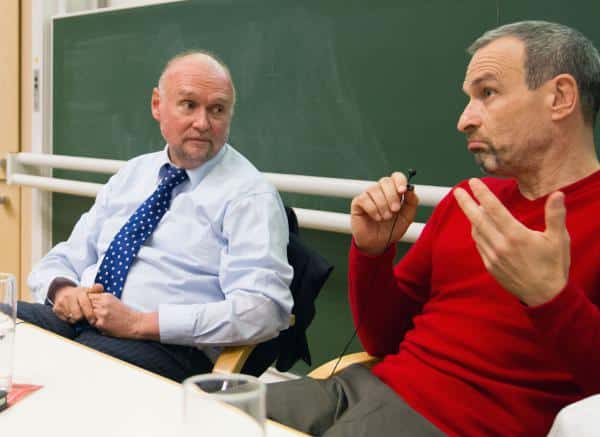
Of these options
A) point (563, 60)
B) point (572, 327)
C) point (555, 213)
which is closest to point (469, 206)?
point (555, 213)

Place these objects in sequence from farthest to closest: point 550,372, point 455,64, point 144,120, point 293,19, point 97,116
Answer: point 97,116, point 144,120, point 293,19, point 455,64, point 550,372

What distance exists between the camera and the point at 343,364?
1.59 m

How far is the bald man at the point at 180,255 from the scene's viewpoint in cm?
184

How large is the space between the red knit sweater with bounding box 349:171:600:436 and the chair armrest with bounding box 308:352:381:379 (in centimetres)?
9

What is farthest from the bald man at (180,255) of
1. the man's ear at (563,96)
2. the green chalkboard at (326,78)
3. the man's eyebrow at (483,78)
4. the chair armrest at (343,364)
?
the man's ear at (563,96)

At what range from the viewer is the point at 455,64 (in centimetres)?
221

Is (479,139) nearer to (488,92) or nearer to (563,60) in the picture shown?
(488,92)

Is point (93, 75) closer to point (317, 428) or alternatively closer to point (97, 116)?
point (97, 116)

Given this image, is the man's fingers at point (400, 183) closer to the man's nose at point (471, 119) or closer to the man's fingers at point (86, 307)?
the man's nose at point (471, 119)

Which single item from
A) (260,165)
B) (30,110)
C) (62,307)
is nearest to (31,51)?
(30,110)

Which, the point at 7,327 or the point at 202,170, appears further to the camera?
the point at 202,170

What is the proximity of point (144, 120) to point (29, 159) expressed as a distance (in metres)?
0.82

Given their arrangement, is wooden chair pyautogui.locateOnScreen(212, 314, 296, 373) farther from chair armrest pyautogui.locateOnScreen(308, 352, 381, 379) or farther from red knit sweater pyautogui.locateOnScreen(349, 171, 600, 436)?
red knit sweater pyautogui.locateOnScreen(349, 171, 600, 436)

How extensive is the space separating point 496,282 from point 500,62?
47 centimetres
